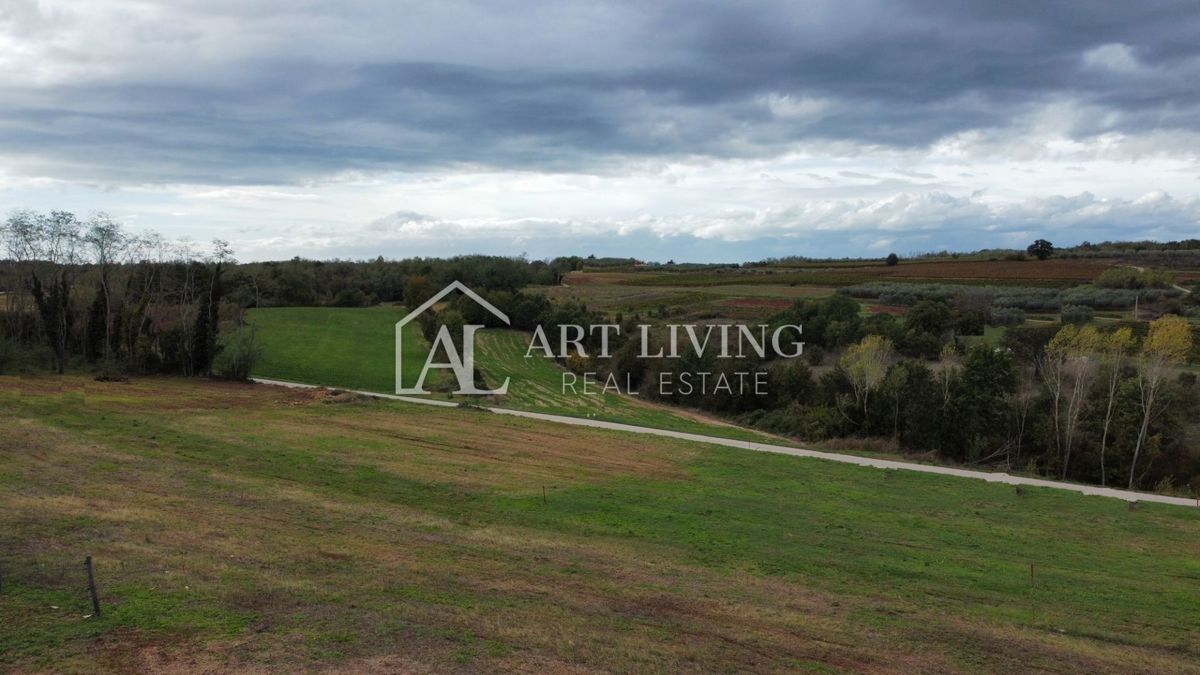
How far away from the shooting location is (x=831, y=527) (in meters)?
21.8

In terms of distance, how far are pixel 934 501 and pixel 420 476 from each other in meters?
18.2

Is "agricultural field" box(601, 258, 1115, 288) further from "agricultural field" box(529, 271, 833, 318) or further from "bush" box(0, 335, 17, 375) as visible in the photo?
"bush" box(0, 335, 17, 375)

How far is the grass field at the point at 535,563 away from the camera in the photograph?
11.3 metres

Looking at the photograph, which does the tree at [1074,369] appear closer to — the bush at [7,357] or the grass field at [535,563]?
the grass field at [535,563]

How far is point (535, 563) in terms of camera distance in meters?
16.0

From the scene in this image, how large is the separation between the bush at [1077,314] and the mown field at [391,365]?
3359 centimetres

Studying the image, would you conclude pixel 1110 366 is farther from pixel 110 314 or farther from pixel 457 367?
pixel 110 314

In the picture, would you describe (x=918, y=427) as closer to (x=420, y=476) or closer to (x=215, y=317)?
(x=420, y=476)

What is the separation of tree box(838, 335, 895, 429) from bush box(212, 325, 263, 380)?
42.1m

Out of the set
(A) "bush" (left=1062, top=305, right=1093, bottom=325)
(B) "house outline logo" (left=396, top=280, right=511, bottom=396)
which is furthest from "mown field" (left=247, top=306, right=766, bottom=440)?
(A) "bush" (left=1062, top=305, right=1093, bottom=325)

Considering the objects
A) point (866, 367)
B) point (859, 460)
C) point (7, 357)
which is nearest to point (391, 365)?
point (7, 357)

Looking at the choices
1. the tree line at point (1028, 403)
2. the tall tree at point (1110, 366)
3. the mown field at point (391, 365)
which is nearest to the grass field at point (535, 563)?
the tall tree at point (1110, 366)

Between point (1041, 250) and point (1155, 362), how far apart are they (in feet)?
258

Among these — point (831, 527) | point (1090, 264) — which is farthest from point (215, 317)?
point (1090, 264)
